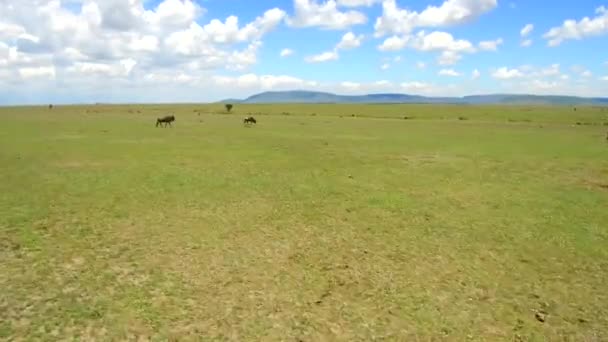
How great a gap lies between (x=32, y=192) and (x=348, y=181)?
12257 millimetres

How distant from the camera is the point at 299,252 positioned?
12898mm

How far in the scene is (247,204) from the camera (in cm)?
1780

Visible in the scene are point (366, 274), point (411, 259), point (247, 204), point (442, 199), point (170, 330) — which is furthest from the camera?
point (442, 199)

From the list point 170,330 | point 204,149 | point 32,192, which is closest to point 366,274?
point 170,330

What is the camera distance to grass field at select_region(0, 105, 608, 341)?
29.6 feet

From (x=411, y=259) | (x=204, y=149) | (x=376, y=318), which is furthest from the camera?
(x=204, y=149)

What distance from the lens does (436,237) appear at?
14391mm

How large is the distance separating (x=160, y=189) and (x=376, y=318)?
1259 cm

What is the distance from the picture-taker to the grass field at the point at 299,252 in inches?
355

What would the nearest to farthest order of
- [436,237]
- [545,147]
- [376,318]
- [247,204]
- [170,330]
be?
[170,330] < [376,318] < [436,237] < [247,204] < [545,147]

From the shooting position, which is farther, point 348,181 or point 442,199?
point 348,181

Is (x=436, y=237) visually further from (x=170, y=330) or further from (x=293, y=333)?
(x=170, y=330)

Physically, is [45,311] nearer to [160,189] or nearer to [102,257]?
[102,257]

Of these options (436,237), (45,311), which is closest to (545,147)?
(436,237)
